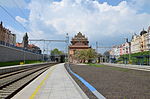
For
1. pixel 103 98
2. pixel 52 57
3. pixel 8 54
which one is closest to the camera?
pixel 103 98

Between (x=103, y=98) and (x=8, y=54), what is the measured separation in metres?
40.9

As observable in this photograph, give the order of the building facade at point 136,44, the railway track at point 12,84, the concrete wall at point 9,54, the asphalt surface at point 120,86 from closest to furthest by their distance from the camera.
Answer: the asphalt surface at point 120,86, the railway track at point 12,84, the concrete wall at point 9,54, the building facade at point 136,44

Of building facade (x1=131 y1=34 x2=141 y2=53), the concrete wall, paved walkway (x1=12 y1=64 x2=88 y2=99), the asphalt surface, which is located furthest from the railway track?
building facade (x1=131 y1=34 x2=141 y2=53)

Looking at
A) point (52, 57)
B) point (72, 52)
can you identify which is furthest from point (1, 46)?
point (52, 57)

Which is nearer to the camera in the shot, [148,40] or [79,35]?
[148,40]

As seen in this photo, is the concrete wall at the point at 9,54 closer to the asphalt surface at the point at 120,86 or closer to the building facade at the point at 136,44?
the asphalt surface at the point at 120,86

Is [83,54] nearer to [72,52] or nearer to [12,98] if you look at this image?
[72,52]

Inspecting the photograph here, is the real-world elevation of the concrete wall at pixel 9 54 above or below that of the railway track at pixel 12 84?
above

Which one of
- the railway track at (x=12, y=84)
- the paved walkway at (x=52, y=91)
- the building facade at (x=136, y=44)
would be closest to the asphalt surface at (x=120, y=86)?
the paved walkway at (x=52, y=91)

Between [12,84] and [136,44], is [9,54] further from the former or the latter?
[136,44]

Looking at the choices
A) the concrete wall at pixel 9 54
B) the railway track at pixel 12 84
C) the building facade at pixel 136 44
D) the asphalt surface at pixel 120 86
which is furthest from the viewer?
the building facade at pixel 136 44

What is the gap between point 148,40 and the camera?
82.2 metres

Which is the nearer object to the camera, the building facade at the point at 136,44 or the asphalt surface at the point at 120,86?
the asphalt surface at the point at 120,86

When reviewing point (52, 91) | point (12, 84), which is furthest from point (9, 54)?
point (52, 91)
